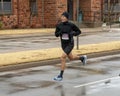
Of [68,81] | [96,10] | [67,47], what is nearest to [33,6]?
[96,10]

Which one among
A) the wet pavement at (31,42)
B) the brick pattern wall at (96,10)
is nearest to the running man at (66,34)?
the wet pavement at (31,42)

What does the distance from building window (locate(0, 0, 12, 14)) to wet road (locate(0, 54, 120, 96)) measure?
86.1 feet

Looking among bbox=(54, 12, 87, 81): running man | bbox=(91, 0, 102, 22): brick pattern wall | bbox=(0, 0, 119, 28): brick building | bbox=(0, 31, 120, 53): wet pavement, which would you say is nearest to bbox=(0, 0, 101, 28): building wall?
bbox=(0, 0, 119, 28): brick building

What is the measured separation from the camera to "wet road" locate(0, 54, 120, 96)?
412 inches

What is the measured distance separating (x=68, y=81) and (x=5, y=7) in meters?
30.6

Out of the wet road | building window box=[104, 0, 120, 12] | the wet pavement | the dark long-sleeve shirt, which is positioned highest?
the dark long-sleeve shirt

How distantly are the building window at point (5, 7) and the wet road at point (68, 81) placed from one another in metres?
26.3

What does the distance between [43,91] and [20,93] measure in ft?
1.89

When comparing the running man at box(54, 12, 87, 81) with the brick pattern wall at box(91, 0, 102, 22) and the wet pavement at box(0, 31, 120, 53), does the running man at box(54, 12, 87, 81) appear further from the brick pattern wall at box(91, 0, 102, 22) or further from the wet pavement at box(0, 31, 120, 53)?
the brick pattern wall at box(91, 0, 102, 22)

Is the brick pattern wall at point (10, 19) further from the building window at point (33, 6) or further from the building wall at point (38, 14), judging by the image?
the building window at point (33, 6)

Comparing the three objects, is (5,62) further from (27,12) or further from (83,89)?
(27,12)

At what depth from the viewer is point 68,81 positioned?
12.2m

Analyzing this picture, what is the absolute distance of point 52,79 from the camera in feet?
41.2

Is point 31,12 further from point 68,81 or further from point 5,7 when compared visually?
point 68,81
